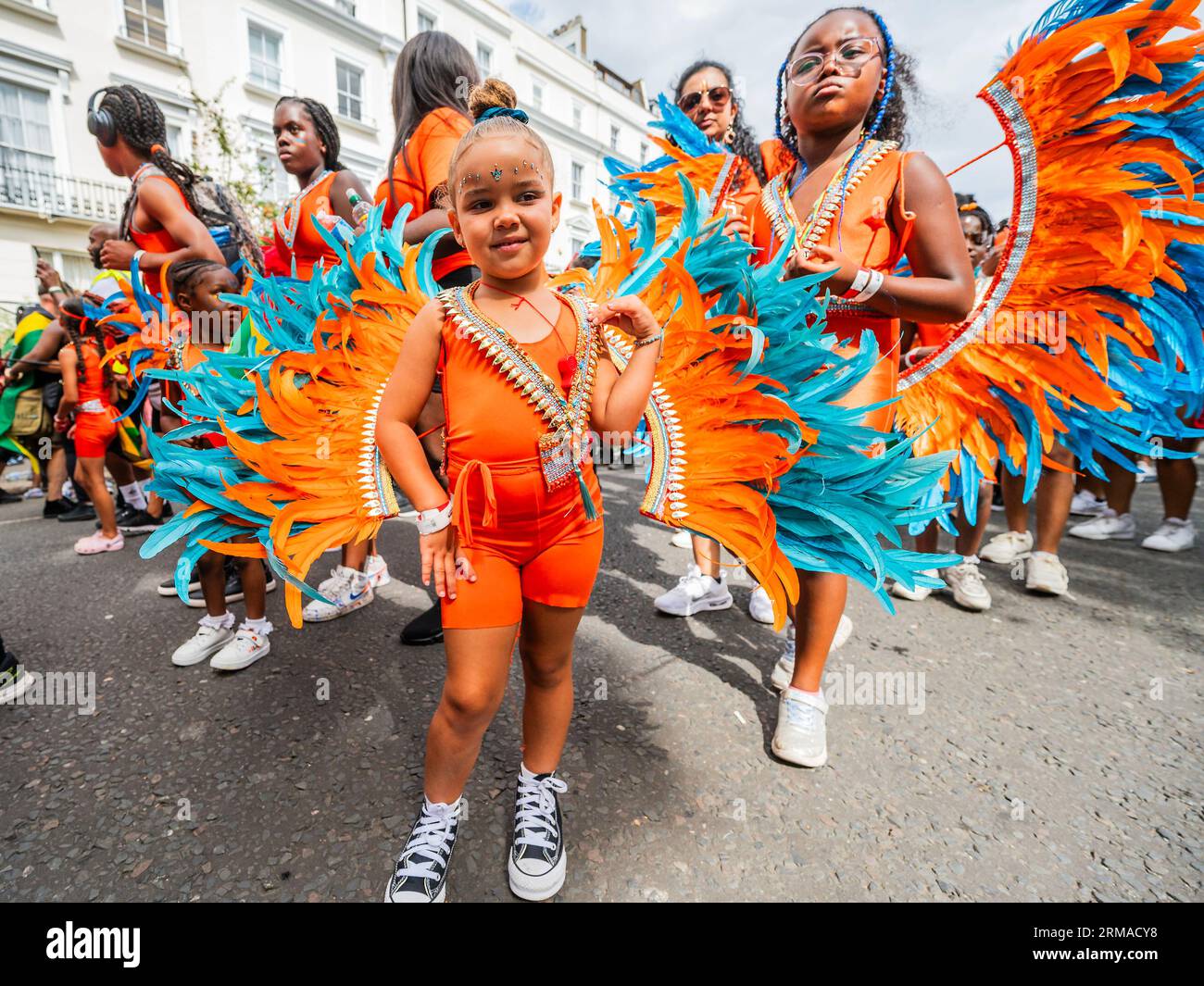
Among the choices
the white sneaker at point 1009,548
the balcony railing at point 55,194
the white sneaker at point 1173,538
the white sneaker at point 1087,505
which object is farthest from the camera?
the balcony railing at point 55,194

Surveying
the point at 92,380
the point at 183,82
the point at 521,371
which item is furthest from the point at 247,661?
the point at 183,82

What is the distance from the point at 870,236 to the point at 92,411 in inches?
185

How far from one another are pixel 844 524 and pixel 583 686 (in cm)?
117

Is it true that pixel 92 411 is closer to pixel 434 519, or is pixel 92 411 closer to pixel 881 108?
pixel 434 519

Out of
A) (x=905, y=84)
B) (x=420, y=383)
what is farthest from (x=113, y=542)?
(x=905, y=84)

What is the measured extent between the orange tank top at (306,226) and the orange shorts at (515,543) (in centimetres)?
180

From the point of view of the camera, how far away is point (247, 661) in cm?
227

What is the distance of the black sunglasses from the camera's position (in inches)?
117

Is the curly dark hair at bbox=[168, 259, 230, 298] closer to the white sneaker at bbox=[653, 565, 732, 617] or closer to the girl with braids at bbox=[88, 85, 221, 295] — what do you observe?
the girl with braids at bbox=[88, 85, 221, 295]

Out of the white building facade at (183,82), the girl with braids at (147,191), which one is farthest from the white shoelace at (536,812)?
the white building facade at (183,82)

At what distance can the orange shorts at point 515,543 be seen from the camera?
1229 millimetres

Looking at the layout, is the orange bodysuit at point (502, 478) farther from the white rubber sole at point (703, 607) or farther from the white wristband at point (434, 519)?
the white rubber sole at point (703, 607)

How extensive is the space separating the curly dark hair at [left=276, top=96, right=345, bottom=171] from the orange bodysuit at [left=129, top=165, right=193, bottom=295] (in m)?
0.60

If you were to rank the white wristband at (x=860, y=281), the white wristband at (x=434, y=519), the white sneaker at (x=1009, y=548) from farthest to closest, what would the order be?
the white sneaker at (x=1009, y=548) → the white wristband at (x=860, y=281) → the white wristband at (x=434, y=519)
